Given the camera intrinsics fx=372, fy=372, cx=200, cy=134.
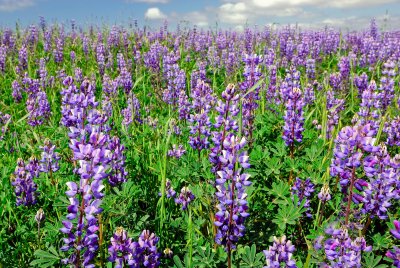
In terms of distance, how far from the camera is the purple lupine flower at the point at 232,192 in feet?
6.52

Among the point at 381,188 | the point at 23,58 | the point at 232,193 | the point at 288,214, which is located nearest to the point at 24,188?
the point at 232,193

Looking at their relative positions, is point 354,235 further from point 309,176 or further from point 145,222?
point 145,222

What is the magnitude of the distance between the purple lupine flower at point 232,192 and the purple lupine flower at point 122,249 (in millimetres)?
474

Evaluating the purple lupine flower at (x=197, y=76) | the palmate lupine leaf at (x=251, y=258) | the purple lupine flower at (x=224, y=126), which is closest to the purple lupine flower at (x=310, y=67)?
the purple lupine flower at (x=197, y=76)

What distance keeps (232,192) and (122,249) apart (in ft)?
2.15

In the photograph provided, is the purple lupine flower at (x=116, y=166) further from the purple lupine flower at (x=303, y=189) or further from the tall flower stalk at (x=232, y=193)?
the purple lupine flower at (x=303, y=189)

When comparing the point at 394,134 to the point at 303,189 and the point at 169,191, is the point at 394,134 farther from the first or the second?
the point at 169,191

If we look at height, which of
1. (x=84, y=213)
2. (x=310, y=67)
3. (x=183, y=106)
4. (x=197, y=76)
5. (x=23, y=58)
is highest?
(x=23, y=58)

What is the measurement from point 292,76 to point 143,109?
2.30 metres

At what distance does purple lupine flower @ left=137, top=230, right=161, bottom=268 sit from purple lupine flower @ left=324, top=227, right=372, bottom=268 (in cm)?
93

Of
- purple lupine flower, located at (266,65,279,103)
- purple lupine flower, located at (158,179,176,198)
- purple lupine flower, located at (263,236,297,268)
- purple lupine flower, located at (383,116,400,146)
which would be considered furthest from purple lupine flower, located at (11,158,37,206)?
purple lupine flower, located at (266,65,279,103)

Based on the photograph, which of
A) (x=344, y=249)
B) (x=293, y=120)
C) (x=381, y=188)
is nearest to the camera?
(x=344, y=249)

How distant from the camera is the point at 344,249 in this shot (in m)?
1.83

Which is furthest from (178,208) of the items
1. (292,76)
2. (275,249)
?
(292,76)
